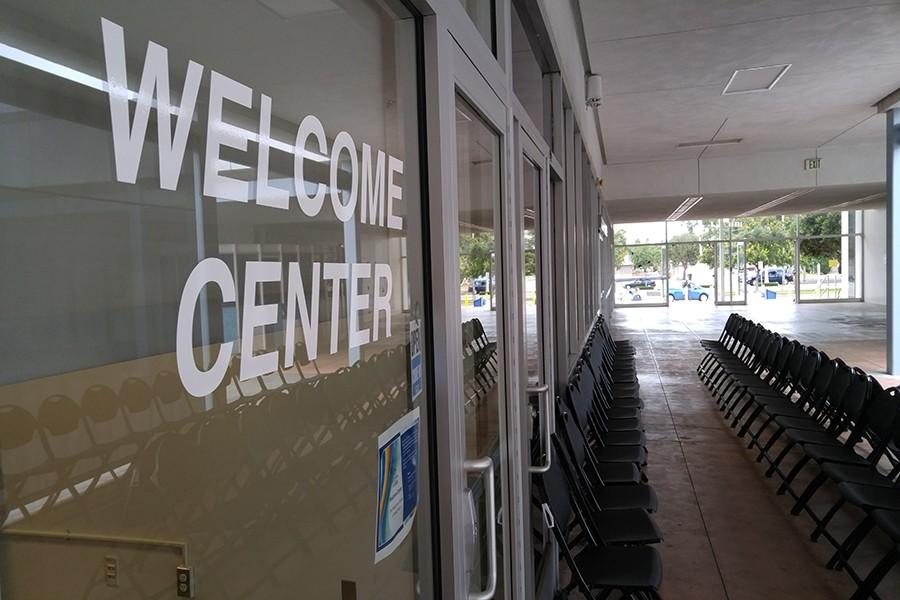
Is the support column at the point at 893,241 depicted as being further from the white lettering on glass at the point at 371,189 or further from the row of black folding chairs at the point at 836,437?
the white lettering on glass at the point at 371,189

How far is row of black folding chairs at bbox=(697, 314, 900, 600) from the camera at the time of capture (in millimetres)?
2911

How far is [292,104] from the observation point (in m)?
0.83

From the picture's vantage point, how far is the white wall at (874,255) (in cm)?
1892

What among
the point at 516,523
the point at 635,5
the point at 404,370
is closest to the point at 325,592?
the point at 404,370

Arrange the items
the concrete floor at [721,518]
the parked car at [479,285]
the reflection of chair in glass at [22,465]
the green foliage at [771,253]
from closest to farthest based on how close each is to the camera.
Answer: the reflection of chair in glass at [22,465]
the parked car at [479,285]
the concrete floor at [721,518]
the green foliage at [771,253]

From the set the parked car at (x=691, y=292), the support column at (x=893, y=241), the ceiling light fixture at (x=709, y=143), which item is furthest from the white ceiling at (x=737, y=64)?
the parked car at (x=691, y=292)

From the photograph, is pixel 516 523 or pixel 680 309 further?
pixel 680 309

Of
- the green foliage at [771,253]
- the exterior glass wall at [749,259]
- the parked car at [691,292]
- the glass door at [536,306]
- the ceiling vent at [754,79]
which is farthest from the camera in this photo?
the parked car at [691,292]

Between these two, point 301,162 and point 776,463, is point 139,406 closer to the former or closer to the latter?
point 301,162

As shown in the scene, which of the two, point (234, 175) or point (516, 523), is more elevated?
point (234, 175)

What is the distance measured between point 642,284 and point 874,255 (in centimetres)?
721

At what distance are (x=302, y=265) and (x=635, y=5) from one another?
4853 millimetres

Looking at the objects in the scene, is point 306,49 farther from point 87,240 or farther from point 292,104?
point 87,240

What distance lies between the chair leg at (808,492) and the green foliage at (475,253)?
2734 millimetres
